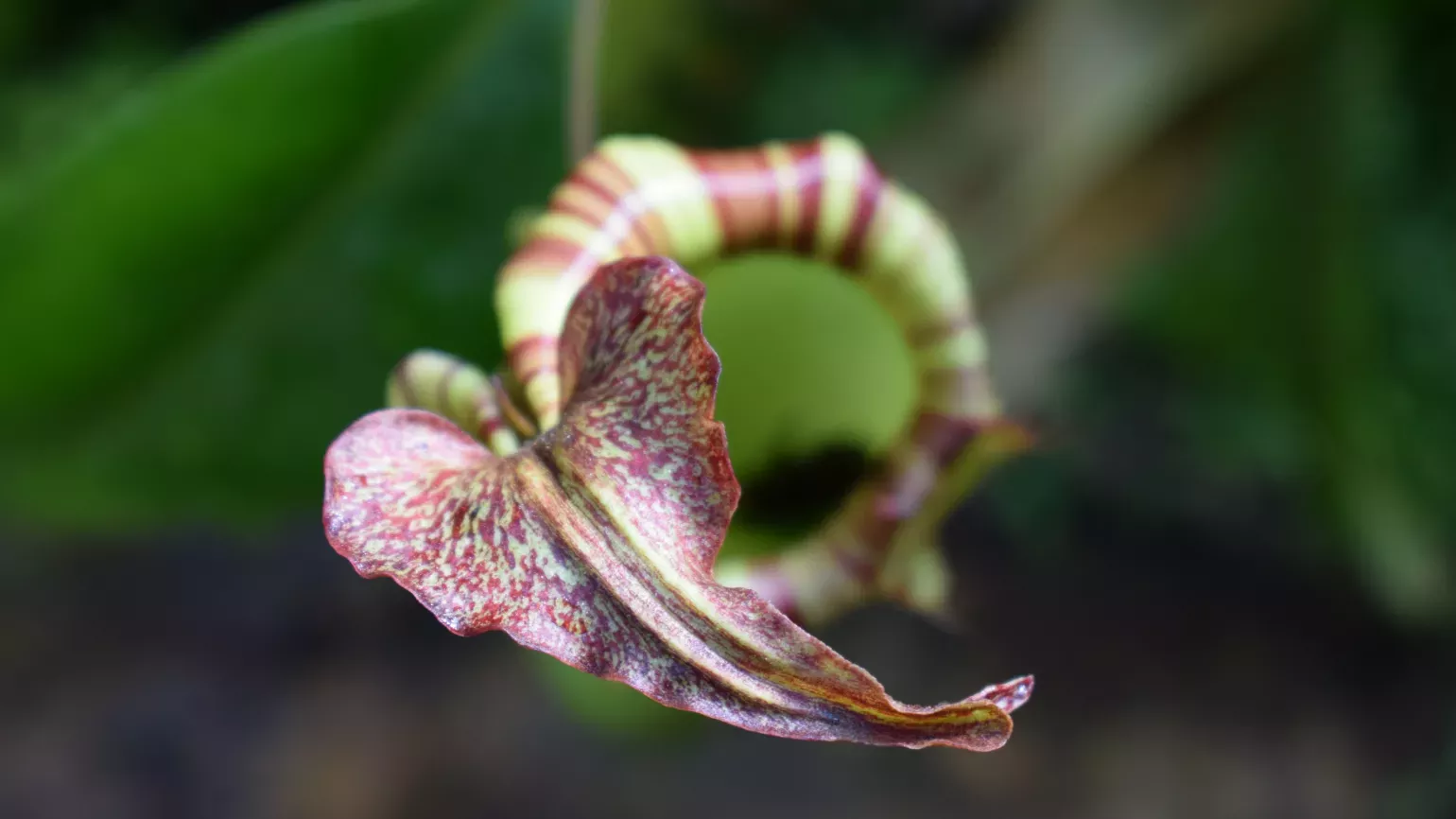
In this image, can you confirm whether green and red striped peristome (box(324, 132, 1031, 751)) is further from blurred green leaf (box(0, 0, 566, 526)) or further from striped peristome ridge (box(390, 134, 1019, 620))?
blurred green leaf (box(0, 0, 566, 526))

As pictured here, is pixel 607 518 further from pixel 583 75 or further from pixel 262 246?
pixel 262 246

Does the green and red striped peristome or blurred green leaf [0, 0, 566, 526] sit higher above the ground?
blurred green leaf [0, 0, 566, 526]

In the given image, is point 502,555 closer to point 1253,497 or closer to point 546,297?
point 546,297

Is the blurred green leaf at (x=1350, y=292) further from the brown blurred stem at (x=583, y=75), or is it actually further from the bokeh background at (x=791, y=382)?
the brown blurred stem at (x=583, y=75)

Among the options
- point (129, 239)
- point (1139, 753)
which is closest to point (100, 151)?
point (129, 239)

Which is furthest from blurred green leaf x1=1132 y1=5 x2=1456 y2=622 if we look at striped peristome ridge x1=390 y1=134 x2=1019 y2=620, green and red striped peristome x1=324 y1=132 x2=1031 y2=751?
green and red striped peristome x1=324 y1=132 x2=1031 y2=751

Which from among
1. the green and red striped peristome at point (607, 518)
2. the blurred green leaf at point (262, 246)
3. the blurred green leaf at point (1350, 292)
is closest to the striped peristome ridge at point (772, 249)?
the green and red striped peristome at point (607, 518)

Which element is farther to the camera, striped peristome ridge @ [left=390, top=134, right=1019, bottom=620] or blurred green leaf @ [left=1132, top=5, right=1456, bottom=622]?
blurred green leaf @ [left=1132, top=5, right=1456, bottom=622]
